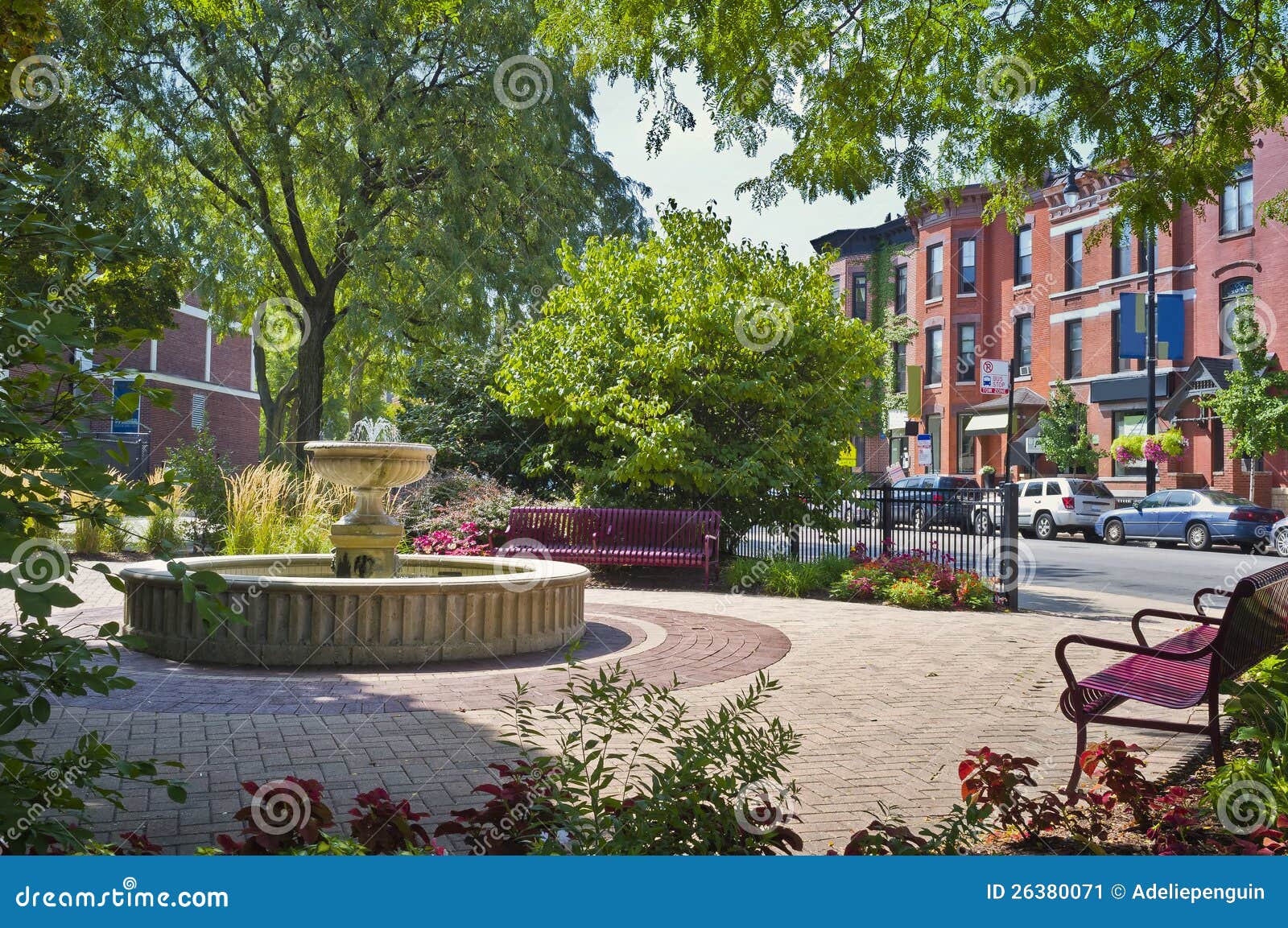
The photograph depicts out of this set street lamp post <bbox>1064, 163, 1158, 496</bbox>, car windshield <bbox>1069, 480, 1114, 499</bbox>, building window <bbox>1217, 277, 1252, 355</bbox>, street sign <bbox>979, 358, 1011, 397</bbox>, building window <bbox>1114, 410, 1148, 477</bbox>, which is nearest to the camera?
car windshield <bbox>1069, 480, 1114, 499</bbox>

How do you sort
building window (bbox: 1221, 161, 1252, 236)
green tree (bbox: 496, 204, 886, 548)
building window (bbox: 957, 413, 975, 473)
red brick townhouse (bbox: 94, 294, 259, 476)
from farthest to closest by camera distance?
1. building window (bbox: 957, 413, 975, 473)
2. red brick townhouse (bbox: 94, 294, 259, 476)
3. building window (bbox: 1221, 161, 1252, 236)
4. green tree (bbox: 496, 204, 886, 548)

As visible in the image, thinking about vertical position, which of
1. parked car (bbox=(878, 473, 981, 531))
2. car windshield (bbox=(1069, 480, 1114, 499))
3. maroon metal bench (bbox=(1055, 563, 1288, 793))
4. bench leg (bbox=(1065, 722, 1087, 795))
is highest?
car windshield (bbox=(1069, 480, 1114, 499))

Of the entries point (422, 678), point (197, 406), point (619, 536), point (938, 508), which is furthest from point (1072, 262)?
point (197, 406)

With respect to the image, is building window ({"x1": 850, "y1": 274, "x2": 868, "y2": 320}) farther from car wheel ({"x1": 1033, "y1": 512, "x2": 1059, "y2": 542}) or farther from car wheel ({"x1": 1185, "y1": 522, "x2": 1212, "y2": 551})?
car wheel ({"x1": 1185, "y1": 522, "x2": 1212, "y2": 551})

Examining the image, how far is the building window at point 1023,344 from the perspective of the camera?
132 feet

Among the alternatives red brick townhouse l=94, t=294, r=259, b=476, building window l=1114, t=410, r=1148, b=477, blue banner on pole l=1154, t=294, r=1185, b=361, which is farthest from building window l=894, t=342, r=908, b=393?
red brick townhouse l=94, t=294, r=259, b=476

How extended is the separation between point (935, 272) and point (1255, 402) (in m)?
19.6

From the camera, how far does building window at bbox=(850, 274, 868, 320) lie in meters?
49.5

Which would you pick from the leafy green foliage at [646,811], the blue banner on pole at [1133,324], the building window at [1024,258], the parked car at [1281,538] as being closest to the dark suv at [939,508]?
the leafy green foliage at [646,811]

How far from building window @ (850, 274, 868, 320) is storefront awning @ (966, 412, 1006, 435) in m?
10.1

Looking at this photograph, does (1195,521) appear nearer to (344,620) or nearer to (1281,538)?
(1281,538)

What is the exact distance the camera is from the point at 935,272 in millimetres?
44125

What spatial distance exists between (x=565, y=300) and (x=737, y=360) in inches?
120

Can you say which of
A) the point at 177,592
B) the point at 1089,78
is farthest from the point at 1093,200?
the point at 177,592
